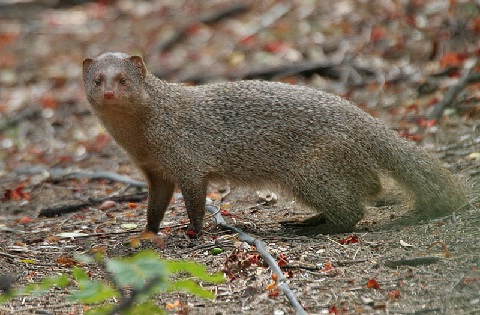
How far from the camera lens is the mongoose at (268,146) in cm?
565

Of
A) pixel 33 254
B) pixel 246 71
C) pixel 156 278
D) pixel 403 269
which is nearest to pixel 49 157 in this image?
pixel 246 71

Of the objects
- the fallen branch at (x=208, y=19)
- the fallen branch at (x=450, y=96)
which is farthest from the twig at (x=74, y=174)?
the fallen branch at (x=208, y=19)

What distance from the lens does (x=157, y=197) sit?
19.9ft

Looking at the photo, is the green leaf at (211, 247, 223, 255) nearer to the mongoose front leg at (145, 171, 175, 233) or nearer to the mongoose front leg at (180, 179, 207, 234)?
the mongoose front leg at (180, 179, 207, 234)

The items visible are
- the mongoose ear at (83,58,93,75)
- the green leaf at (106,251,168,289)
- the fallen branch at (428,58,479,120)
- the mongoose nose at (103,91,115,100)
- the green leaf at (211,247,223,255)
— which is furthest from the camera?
the fallen branch at (428,58,479,120)

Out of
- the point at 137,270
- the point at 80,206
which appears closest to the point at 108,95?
the point at 80,206

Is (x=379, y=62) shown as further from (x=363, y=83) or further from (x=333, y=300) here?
(x=333, y=300)

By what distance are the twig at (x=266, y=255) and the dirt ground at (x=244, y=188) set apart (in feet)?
0.23

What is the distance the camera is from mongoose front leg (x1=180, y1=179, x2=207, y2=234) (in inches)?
224

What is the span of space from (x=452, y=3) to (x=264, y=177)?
231 inches

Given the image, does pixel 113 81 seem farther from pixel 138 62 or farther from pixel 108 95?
pixel 138 62

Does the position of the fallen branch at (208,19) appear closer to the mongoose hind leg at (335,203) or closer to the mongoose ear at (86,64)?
the mongoose ear at (86,64)

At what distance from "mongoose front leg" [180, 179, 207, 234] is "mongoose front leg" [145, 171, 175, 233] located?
1.20ft

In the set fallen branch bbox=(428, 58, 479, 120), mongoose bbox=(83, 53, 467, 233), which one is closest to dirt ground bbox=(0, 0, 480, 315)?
fallen branch bbox=(428, 58, 479, 120)
